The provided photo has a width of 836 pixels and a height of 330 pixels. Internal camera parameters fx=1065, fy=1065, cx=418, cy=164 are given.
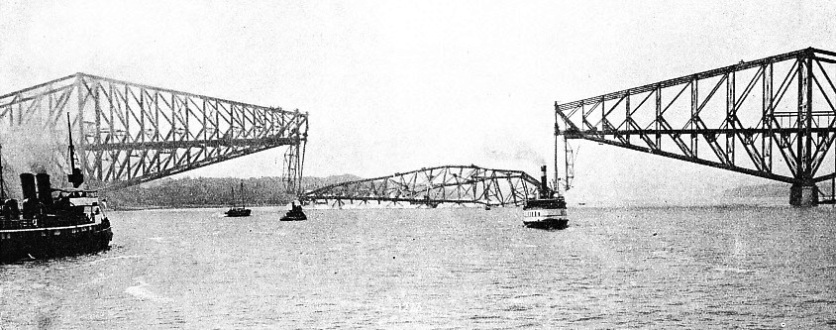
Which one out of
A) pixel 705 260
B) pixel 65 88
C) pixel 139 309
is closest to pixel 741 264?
pixel 705 260

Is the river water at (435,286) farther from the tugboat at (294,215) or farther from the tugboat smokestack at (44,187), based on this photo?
the tugboat at (294,215)

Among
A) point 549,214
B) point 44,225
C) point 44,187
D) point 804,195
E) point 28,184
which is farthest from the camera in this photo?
point 804,195

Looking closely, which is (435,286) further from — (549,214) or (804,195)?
(804,195)

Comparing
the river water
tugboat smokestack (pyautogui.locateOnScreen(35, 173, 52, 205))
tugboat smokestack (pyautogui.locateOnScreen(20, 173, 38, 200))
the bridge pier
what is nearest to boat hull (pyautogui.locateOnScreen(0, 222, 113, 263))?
the river water

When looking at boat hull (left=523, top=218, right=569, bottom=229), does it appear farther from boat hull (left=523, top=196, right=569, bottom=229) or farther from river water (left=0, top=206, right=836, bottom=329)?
river water (left=0, top=206, right=836, bottom=329)

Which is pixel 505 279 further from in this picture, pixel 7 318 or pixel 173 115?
pixel 173 115

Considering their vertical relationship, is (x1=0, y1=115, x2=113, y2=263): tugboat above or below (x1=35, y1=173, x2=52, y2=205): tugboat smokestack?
below

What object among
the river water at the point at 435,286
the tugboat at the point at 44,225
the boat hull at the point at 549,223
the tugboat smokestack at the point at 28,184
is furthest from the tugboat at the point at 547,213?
the tugboat smokestack at the point at 28,184

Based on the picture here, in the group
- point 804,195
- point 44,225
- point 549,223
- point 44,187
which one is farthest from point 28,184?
point 804,195
